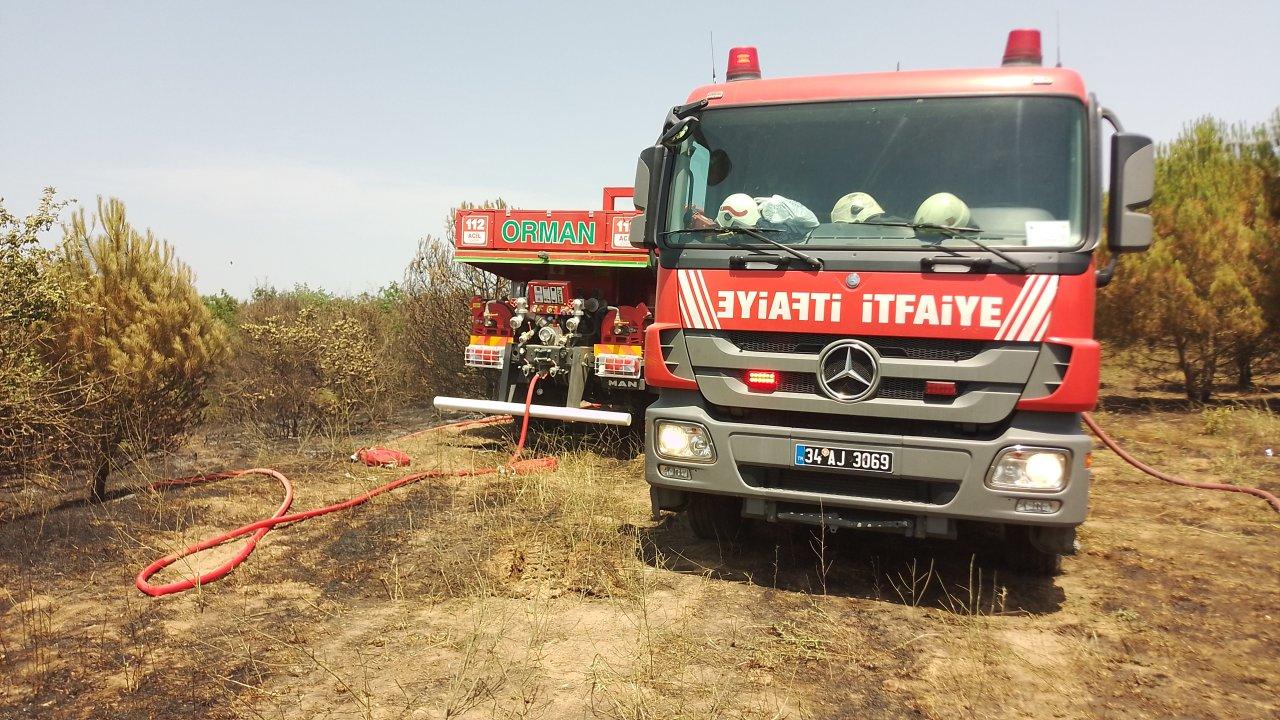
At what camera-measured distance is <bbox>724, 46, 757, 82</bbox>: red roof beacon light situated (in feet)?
19.2

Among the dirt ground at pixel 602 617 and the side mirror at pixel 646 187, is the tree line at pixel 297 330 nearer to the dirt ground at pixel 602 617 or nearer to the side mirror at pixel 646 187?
the dirt ground at pixel 602 617

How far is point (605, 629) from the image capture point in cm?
460

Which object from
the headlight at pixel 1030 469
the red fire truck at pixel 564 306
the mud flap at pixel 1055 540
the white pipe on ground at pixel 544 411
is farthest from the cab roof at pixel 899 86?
the red fire truck at pixel 564 306

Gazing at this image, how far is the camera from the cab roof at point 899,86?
4.89 m

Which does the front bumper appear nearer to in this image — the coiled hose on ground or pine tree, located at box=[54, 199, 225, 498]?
the coiled hose on ground

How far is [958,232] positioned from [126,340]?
20.5ft

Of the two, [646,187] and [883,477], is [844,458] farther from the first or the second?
[646,187]

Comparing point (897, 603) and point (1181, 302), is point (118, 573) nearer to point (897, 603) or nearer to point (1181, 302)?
point (897, 603)

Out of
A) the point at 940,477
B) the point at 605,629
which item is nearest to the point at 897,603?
the point at 940,477

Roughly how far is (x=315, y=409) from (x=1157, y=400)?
1208 centimetres

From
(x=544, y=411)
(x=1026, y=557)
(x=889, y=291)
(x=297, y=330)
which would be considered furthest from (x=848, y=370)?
(x=297, y=330)

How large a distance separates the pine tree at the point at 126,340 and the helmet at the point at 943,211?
233 inches

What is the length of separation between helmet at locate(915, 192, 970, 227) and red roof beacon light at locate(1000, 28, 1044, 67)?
1045 millimetres

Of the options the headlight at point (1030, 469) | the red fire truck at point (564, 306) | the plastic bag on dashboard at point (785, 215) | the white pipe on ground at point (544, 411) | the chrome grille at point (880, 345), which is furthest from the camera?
the red fire truck at point (564, 306)
